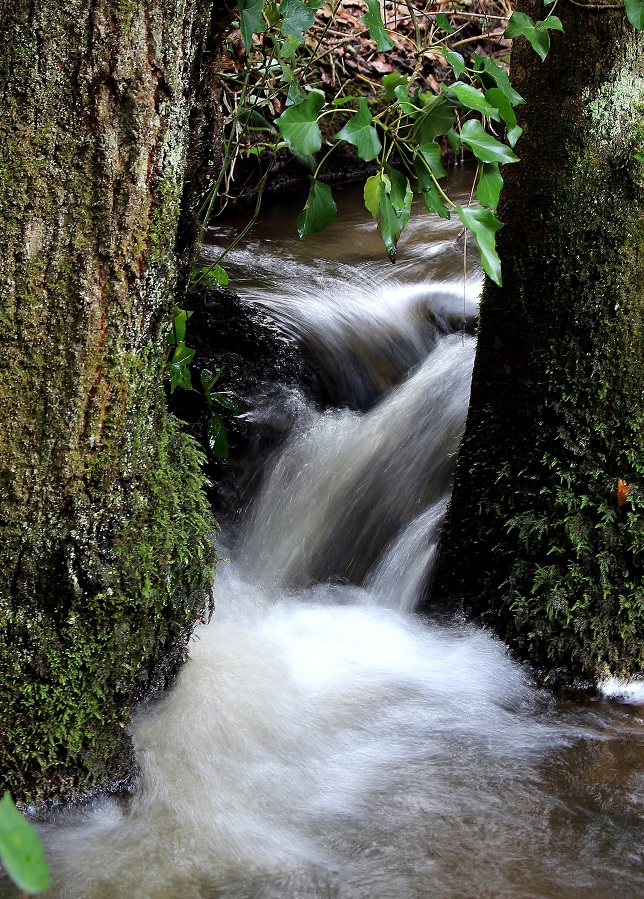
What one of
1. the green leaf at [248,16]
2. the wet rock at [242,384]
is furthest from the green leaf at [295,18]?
the wet rock at [242,384]

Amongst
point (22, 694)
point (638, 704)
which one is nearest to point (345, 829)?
point (22, 694)

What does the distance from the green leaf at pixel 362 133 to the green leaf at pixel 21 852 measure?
1.43 meters

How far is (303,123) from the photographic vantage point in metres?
1.82

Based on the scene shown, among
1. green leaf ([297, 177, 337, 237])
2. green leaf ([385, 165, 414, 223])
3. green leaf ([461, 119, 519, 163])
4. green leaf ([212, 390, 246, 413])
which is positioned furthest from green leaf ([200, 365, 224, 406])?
green leaf ([461, 119, 519, 163])

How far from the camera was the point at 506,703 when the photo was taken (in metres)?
2.46

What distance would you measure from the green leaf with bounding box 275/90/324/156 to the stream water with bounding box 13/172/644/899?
142 centimetres

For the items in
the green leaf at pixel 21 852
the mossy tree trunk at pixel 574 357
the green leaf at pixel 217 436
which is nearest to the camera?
the green leaf at pixel 21 852

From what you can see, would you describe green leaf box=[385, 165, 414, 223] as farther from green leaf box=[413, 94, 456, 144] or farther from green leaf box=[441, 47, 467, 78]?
green leaf box=[441, 47, 467, 78]

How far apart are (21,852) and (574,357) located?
2.13 metres

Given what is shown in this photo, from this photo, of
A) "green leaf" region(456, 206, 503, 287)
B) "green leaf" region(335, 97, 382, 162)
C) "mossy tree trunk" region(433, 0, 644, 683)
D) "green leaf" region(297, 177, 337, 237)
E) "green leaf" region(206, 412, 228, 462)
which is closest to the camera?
"green leaf" region(456, 206, 503, 287)

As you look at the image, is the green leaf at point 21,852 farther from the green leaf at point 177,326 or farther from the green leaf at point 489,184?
the green leaf at point 177,326

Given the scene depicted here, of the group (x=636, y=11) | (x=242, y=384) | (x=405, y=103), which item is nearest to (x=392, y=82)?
(x=405, y=103)

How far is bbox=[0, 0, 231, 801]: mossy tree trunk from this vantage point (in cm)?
165

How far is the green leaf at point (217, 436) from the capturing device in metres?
3.06
